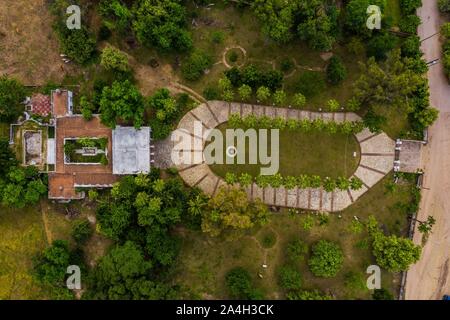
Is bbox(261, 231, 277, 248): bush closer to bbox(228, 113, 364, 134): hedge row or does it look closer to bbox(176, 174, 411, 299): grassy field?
bbox(176, 174, 411, 299): grassy field

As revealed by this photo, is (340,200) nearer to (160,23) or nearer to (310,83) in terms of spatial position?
(310,83)

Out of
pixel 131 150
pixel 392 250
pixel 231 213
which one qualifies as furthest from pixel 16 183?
pixel 392 250

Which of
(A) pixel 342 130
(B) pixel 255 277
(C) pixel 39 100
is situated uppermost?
(C) pixel 39 100

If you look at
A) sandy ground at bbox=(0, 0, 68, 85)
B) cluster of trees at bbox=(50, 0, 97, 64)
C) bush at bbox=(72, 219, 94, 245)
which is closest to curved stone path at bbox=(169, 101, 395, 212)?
bush at bbox=(72, 219, 94, 245)

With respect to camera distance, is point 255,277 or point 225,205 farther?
point 255,277

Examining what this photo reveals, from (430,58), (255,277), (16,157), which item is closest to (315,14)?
(430,58)

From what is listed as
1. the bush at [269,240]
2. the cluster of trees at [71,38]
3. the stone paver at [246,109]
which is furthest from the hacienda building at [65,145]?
the bush at [269,240]

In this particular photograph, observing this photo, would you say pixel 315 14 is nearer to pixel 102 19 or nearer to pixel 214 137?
pixel 214 137

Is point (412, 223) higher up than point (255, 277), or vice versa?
point (412, 223)
